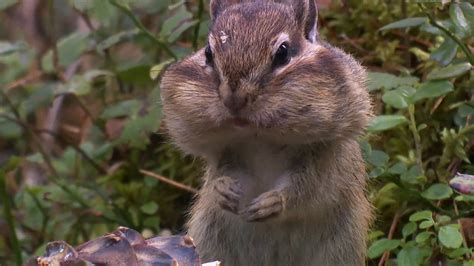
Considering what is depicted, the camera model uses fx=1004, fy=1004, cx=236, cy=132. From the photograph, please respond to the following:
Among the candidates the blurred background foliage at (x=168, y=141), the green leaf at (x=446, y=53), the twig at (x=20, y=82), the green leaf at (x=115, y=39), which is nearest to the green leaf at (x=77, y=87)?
the blurred background foliage at (x=168, y=141)

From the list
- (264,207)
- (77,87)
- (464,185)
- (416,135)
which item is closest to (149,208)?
(77,87)

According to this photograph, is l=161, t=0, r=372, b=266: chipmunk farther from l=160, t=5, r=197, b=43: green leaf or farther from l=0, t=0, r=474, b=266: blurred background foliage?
l=160, t=5, r=197, b=43: green leaf

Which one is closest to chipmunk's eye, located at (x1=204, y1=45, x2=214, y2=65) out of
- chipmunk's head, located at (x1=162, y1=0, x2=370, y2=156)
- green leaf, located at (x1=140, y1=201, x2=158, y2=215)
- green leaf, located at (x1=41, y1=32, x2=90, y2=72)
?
chipmunk's head, located at (x1=162, y1=0, x2=370, y2=156)

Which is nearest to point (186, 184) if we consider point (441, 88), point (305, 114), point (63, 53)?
point (63, 53)

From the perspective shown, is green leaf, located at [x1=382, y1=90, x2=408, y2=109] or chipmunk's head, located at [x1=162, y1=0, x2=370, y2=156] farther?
green leaf, located at [x1=382, y1=90, x2=408, y2=109]

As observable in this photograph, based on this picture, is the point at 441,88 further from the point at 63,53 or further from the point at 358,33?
the point at 63,53

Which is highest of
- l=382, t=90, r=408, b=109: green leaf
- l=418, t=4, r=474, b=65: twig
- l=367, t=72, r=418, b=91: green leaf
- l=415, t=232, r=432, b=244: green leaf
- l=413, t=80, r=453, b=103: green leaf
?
l=418, t=4, r=474, b=65: twig

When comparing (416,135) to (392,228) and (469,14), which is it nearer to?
(392,228)
